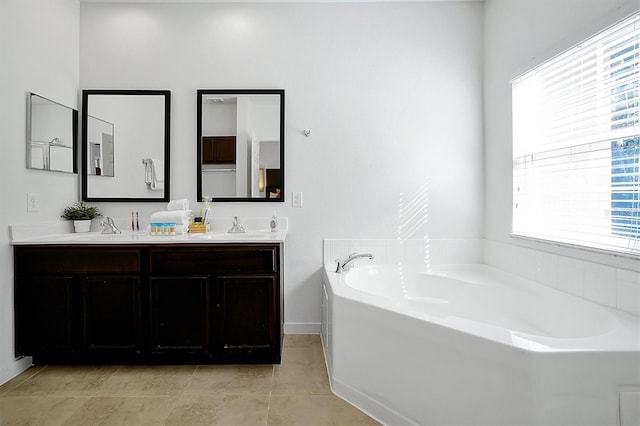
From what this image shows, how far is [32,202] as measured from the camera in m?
2.34

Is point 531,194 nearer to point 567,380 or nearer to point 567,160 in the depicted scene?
point 567,160

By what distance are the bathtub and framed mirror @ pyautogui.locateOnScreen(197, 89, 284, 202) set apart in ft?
3.11

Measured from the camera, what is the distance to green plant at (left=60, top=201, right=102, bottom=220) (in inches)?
104

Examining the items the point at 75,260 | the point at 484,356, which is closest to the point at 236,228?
the point at 75,260

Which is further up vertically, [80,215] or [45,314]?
[80,215]

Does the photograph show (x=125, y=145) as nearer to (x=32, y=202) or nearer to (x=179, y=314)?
(x=32, y=202)

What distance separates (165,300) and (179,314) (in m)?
0.13


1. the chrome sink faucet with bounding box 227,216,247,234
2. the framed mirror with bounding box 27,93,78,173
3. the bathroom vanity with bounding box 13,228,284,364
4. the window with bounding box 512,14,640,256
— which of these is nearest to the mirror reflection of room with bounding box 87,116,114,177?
the framed mirror with bounding box 27,93,78,173

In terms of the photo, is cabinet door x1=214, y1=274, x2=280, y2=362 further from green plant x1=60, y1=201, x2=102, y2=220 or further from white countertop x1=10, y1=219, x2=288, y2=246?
green plant x1=60, y1=201, x2=102, y2=220

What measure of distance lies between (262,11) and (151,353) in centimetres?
263

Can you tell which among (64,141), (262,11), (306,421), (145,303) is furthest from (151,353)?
(262,11)

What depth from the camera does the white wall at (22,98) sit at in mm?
2137

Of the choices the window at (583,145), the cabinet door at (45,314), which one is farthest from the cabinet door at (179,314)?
the window at (583,145)

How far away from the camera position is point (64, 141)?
2.63 meters
